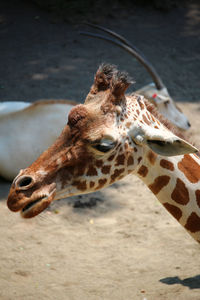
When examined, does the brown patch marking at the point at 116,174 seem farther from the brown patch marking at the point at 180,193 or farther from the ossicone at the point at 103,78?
the ossicone at the point at 103,78

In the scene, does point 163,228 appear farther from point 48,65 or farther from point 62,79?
point 48,65

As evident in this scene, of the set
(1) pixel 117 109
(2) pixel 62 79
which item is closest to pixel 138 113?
(1) pixel 117 109

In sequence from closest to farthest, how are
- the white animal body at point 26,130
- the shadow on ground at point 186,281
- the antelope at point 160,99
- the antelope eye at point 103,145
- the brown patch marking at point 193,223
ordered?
the antelope eye at point 103,145
the brown patch marking at point 193,223
the shadow on ground at point 186,281
the white animal body at point 26,130
the antelope at point 160,99

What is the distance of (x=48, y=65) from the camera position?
26.8 ft

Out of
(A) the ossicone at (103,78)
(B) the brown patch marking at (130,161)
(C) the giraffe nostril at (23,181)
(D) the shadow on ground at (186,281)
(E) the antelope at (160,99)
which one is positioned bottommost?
(D) the shadow on ground at (186,281)

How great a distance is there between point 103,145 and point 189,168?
0.61 meters

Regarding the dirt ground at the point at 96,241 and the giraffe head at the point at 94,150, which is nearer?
the giraffe head at the point at 94,150

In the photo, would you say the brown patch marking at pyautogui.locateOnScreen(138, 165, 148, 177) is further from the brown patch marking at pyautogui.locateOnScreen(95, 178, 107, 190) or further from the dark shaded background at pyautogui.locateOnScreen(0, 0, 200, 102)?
the dark shaded background at pyautogui.locateOnScreen(0, 0, 200, 102)

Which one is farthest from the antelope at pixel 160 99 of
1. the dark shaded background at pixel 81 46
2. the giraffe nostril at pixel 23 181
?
the giraffe nostril at pixel 23 181

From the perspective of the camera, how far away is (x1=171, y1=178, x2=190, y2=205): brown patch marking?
2643 millimetres

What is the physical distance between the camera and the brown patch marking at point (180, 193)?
2.64 m

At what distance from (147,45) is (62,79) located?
91.7 inches

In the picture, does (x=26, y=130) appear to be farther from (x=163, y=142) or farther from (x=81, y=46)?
(x=81, y=46)

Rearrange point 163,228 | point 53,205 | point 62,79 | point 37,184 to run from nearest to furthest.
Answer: point 37,184 → point 163,228 → point 53,205 → point 62,79
